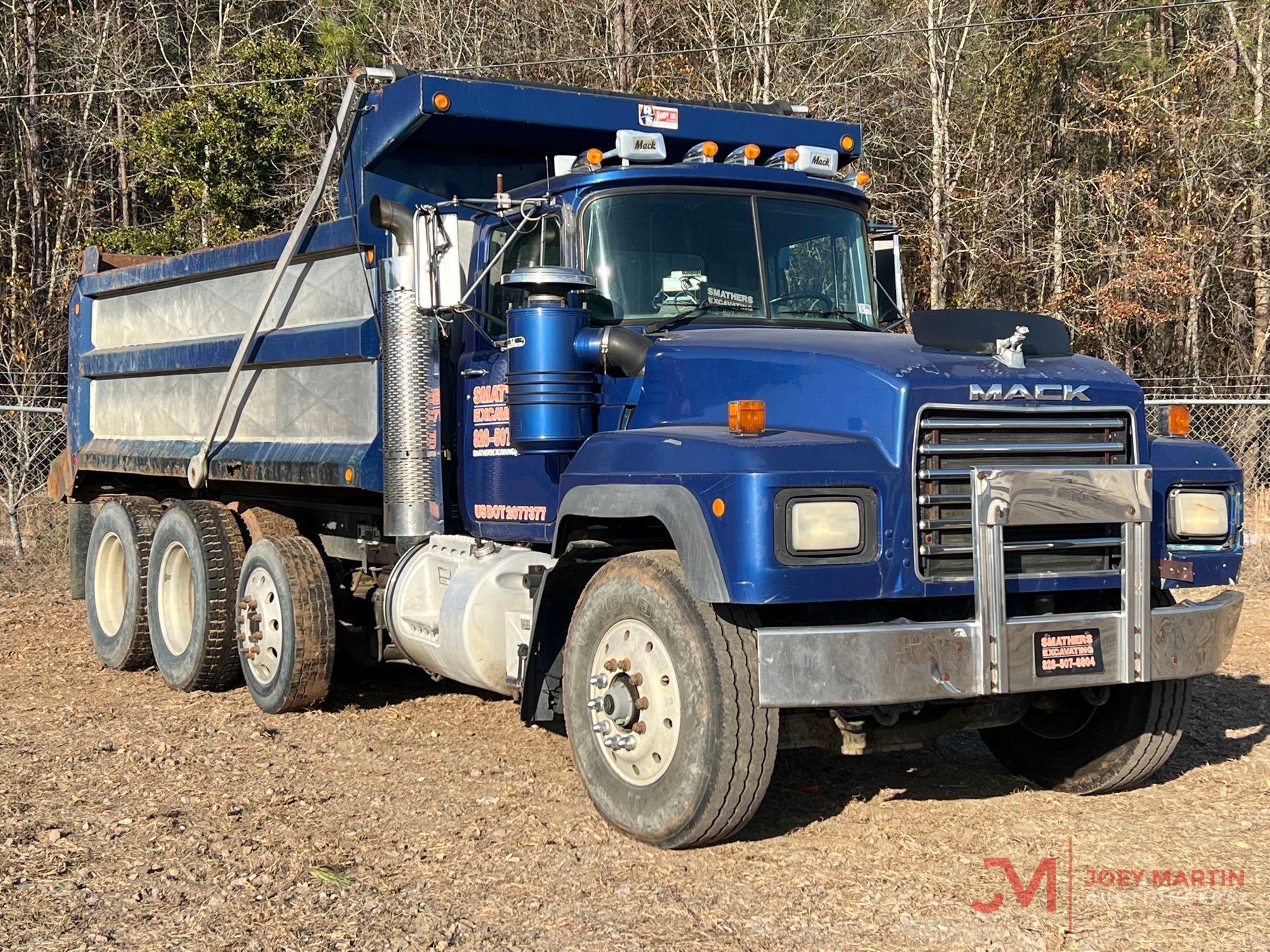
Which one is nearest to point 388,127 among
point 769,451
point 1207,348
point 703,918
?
point 769,451

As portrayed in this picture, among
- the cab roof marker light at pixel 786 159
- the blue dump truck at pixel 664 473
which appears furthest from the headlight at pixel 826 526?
the cab roof marker light at pixel 786 159

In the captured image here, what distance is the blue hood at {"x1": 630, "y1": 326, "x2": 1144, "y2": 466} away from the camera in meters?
5.00

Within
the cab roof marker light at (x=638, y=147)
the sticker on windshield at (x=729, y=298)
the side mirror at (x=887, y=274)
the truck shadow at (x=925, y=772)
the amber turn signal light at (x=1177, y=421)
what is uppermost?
the cab roof marker light at (x=638, y=147)

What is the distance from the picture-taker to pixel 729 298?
6.27 m

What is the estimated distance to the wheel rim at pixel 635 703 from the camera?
5234 millimetres

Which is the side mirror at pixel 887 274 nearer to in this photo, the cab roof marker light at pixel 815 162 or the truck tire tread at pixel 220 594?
the cab roof marker light at pixel 815 162

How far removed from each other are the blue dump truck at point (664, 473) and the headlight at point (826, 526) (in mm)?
13

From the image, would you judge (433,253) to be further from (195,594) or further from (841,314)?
(195,594)

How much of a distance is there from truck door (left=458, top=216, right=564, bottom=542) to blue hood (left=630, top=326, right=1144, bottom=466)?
2.30 feet

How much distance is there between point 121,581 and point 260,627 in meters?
2.40

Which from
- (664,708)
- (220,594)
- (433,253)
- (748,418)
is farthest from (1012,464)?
(220,594)

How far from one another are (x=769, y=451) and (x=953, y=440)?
71cm

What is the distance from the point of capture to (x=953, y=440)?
504 centimetres

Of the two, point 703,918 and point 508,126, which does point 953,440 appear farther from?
point 508,126
